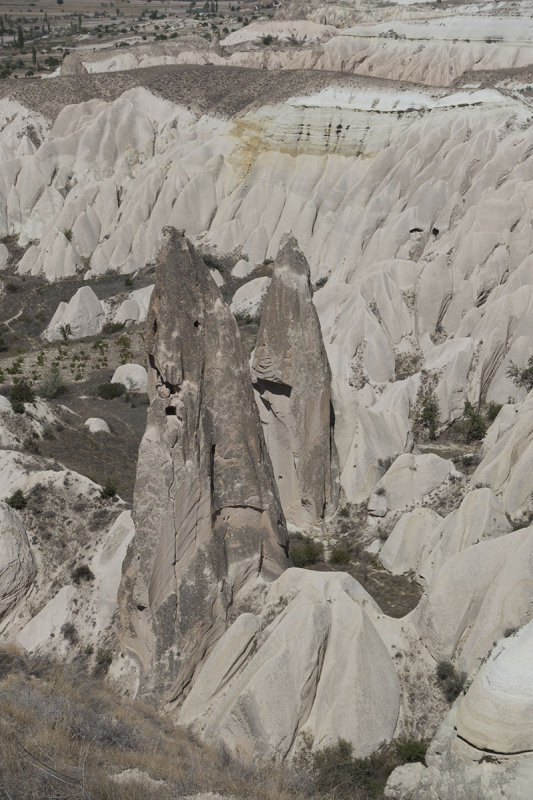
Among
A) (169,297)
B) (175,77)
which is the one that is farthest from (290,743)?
(175,77)

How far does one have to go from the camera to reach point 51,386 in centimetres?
3516

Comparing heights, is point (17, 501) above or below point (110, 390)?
above

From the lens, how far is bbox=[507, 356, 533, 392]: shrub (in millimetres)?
28828

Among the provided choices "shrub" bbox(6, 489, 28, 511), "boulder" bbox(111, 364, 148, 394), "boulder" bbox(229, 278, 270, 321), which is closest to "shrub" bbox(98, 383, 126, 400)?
"boulder" bbox(111, 364, 148, 394)

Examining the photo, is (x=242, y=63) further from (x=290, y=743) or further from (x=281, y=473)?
(x=290, y=743)

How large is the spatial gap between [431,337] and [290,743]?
23.3 m

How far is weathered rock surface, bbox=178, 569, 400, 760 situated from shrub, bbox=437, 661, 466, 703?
0.86 m

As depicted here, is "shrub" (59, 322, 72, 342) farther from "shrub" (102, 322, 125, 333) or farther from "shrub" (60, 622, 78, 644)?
"shrub" (60, 622, 78, 644)

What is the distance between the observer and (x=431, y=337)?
1329 inches

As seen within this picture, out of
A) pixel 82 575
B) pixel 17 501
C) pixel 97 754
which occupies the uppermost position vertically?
pixel 97 754

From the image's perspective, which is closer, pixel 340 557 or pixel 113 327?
pixel 340 557

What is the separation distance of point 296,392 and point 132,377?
16312 mm

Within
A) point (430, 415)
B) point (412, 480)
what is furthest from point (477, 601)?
point (430, 415)

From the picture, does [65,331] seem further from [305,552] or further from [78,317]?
[305,552]
